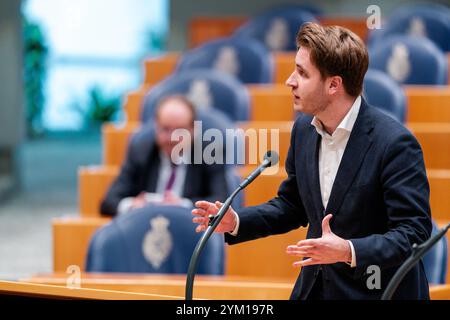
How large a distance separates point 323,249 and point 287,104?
1247 millimetres

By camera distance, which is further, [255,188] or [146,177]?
[146,177]

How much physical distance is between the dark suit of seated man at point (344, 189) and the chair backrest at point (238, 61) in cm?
136

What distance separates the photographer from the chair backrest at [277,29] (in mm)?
2367

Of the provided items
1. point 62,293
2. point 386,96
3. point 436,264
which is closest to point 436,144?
point 386,96

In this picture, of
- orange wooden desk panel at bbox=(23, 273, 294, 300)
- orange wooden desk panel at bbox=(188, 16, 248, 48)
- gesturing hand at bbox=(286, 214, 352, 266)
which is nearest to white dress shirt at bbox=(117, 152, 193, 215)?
orange wooden desk panel at bbox=(23, 273, 294, 300)

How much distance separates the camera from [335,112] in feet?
2.23

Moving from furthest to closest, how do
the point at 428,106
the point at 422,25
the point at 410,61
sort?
1. the point at 422,25
2. the point at 410,61
3. the point at 428,106

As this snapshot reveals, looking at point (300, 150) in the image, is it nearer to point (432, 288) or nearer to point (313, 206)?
point (313, 206)

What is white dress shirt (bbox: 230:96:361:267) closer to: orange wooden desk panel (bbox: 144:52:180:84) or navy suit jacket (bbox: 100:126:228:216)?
navy suit jacket (bbox: 100:126:228:216)

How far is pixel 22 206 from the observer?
258 cm

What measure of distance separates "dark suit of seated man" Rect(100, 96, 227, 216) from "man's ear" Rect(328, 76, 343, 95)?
0.68 metres

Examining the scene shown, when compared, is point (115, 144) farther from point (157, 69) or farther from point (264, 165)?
point (264, 165)

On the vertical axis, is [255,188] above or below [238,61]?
below
